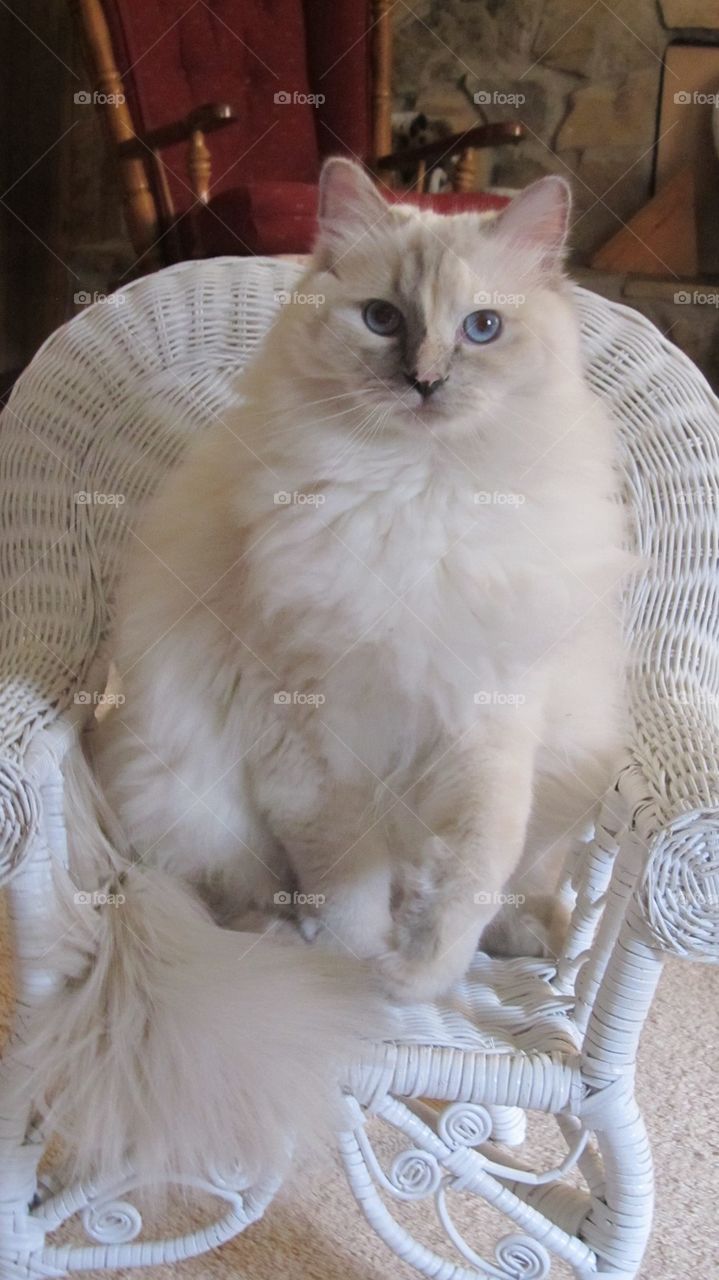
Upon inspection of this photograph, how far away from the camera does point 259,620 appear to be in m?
1.14

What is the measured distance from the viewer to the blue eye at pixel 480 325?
1075 millimetres

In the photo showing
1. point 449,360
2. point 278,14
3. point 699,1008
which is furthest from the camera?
point 278,14

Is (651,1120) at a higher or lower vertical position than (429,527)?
lower

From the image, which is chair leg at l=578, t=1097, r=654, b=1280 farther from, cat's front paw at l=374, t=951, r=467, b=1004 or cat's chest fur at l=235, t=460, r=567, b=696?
cat's chest fur at l=235, t=460, r=567, b=696

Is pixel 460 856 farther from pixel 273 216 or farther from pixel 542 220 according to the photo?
pixel 273 216

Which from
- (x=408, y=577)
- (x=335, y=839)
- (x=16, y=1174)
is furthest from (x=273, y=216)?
(x=16, y=1174)

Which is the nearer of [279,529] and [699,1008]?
[279,529]

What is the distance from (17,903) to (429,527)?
0.57 metres

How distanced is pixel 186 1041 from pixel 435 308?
30.2 inches

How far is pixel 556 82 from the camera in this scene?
3840mm

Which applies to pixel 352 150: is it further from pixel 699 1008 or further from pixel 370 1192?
pixel 370 1192

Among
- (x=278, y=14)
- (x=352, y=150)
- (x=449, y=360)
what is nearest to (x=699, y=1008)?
(x=449, y=360)

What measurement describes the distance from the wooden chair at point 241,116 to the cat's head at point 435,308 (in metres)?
1.29

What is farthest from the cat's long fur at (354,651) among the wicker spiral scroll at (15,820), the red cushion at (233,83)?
the red cushion at (233,83)
